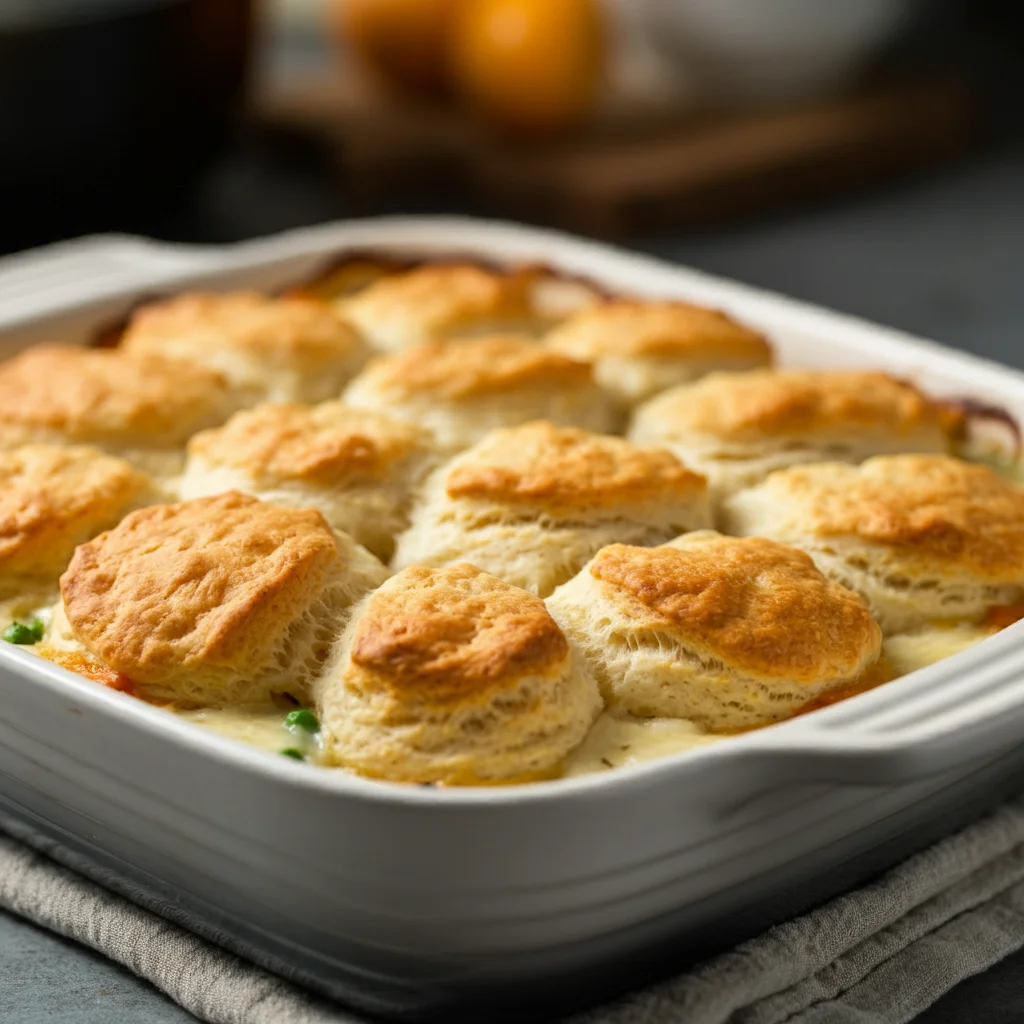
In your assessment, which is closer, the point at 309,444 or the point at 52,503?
the point at 52,503

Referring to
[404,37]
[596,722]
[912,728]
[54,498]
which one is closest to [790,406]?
[596,722]

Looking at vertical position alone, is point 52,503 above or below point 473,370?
below

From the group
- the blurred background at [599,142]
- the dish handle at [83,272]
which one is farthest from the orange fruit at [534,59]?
the dish handle at [83,272]

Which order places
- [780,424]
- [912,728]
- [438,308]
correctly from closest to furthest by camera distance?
[912,728] → [780,424] → [438,308]

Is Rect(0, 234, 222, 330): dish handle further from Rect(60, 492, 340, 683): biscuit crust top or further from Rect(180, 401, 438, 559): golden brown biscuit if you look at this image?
Rect(60, 492, 340, 683): biscuit crust top

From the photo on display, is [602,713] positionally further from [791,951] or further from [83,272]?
[83,272]

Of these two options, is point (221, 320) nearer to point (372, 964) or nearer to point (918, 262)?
point (372, 964)

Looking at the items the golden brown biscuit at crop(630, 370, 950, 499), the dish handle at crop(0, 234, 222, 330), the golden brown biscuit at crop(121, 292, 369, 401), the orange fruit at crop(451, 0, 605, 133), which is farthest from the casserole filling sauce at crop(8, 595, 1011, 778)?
the orange fruit at crop(451, 0, 605, 133)

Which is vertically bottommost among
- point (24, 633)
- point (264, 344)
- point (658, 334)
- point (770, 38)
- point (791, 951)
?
point (791, 951)
